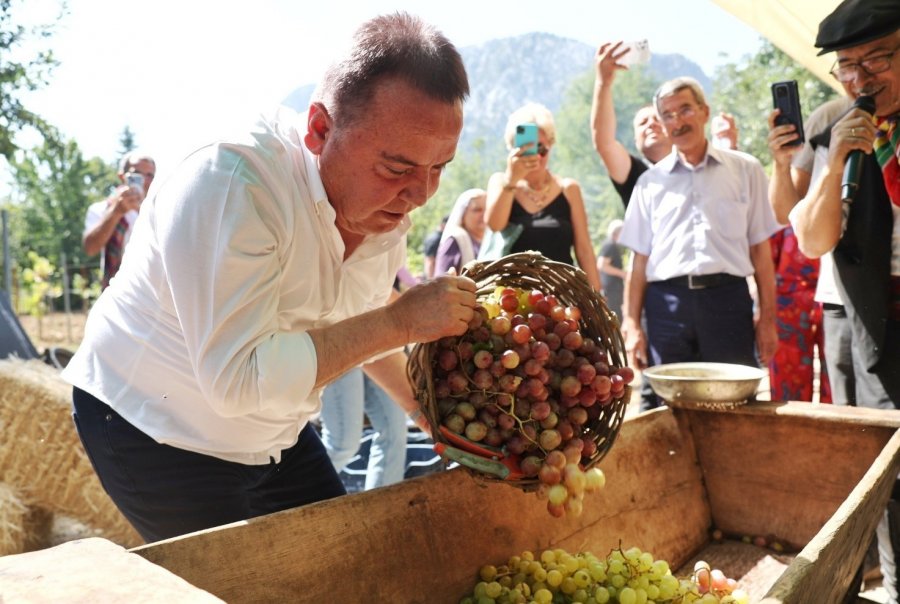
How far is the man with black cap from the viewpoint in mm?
2707

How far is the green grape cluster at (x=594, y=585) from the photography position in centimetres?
182

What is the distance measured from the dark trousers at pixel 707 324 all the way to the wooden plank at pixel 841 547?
1325mm

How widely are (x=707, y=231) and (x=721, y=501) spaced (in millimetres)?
1367

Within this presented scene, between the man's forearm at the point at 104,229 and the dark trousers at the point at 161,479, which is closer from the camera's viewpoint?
the dark trousers at the point at 161,479

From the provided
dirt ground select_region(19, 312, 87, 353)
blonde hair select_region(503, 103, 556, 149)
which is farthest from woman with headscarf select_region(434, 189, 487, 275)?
dirt ground select_region(19, 312, 87, 353)

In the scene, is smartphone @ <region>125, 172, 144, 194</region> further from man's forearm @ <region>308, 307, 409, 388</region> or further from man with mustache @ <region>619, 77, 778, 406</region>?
man's forearm @ <region>308, 307, 409, 388</region>

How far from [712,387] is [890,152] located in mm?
1058

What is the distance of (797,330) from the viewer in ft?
14.1

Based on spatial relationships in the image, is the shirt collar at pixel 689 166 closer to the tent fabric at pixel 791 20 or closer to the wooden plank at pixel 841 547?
the tent fabric at pixel 791 20

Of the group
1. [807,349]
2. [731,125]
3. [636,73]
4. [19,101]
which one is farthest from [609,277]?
[636,73]

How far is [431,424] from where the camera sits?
71.7 inches

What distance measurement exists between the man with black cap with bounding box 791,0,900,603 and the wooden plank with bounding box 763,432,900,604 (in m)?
0.48

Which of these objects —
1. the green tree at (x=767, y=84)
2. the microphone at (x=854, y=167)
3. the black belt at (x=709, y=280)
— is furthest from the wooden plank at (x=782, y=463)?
the green tree at (x=767, y=84)

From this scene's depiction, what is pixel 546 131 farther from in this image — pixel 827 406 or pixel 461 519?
pixel 461 519
